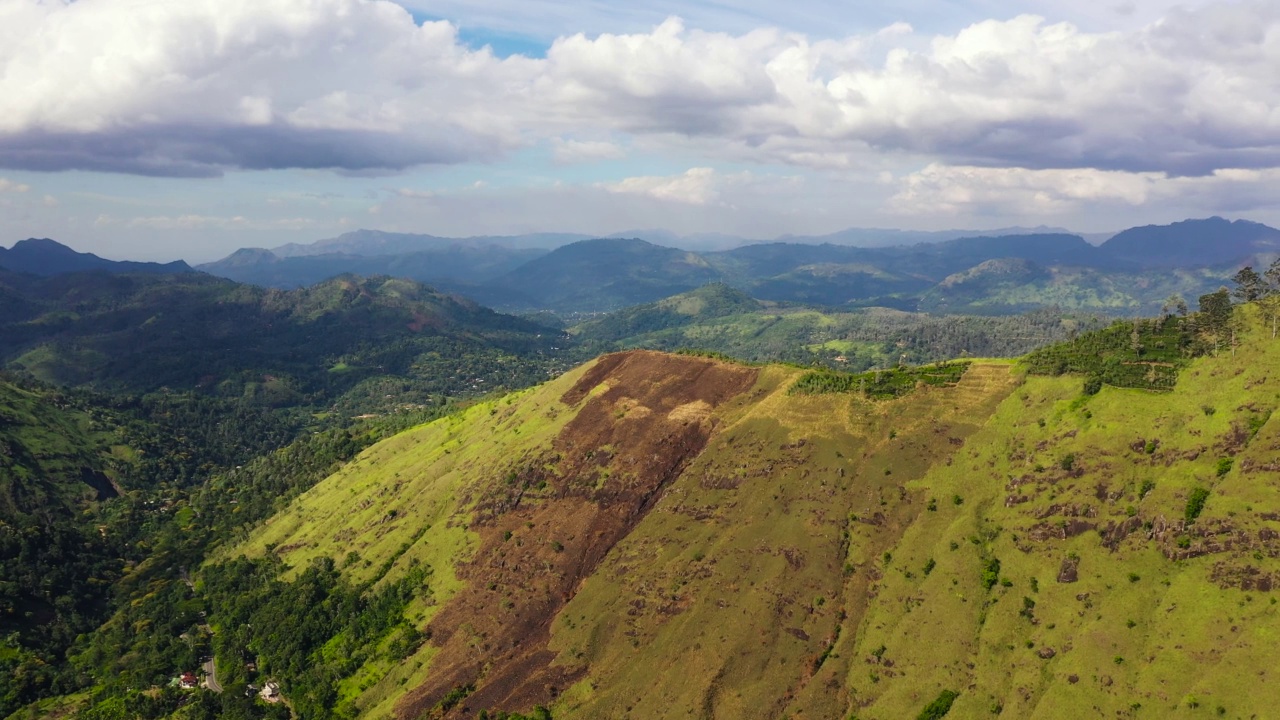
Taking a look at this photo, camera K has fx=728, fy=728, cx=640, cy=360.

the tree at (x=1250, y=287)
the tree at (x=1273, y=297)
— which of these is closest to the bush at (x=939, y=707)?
the tree at (x=1273, y=297)

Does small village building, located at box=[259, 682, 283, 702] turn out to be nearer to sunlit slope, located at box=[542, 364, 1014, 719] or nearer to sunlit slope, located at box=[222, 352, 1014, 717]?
sunlit slope, located at box=[222, 352, 1014, 717]

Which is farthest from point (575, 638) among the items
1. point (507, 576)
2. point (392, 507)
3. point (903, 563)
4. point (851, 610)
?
point (392, 507)

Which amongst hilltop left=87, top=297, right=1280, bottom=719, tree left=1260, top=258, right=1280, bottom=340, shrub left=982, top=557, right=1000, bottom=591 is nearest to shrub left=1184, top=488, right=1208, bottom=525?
hilltop left=87, top=297, right=1280, bottom=719

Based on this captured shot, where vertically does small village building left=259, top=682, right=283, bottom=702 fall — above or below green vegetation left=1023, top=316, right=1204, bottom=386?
below

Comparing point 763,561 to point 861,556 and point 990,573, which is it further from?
point 990,573

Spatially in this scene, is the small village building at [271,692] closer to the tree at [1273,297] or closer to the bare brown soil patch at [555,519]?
the bare brown soil patch at [555,519]

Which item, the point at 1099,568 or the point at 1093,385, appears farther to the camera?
the point at 1093,385

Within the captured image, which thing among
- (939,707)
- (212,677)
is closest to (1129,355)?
(939,707)
